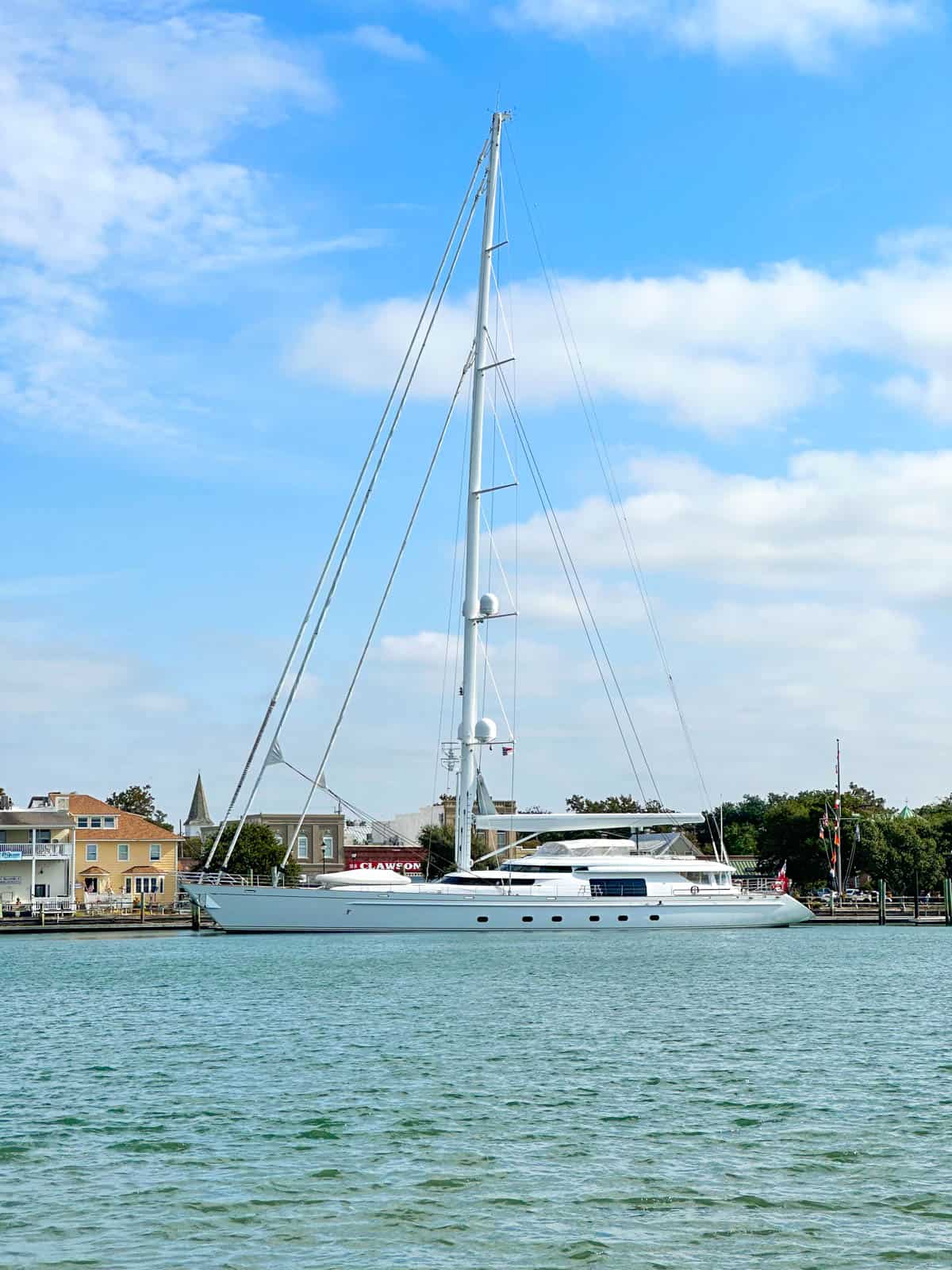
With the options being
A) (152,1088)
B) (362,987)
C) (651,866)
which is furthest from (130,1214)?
(651,866)

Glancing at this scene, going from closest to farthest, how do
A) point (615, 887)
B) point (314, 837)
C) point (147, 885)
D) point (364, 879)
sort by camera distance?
point (364, 879)
point (615, 887)
point (147, 885)
point (314, 837)

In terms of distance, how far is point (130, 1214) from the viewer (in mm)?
14672

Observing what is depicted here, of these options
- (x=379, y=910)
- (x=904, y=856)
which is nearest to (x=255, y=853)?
(x=379, y=910)

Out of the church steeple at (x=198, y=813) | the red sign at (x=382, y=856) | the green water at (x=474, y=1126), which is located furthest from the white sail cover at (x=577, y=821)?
the church steeple at (x=198, y=813)

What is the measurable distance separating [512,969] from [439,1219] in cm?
2888

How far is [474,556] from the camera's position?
62000mm

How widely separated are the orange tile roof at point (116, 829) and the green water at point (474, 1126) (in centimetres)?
5741

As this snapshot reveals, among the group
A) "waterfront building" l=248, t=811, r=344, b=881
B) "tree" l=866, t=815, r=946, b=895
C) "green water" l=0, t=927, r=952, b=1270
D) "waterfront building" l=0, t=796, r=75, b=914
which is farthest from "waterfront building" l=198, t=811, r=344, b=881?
"green water" l=0, t=927, r=952, b=1270

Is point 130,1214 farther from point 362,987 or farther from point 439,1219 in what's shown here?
point 362,987

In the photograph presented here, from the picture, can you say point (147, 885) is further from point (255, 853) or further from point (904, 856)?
point (904, 856)

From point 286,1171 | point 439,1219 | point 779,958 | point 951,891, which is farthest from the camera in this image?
point 951,891

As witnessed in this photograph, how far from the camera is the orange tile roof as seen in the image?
310ft

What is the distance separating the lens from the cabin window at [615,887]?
6025 centimetres

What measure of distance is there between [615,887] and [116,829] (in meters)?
47.0
